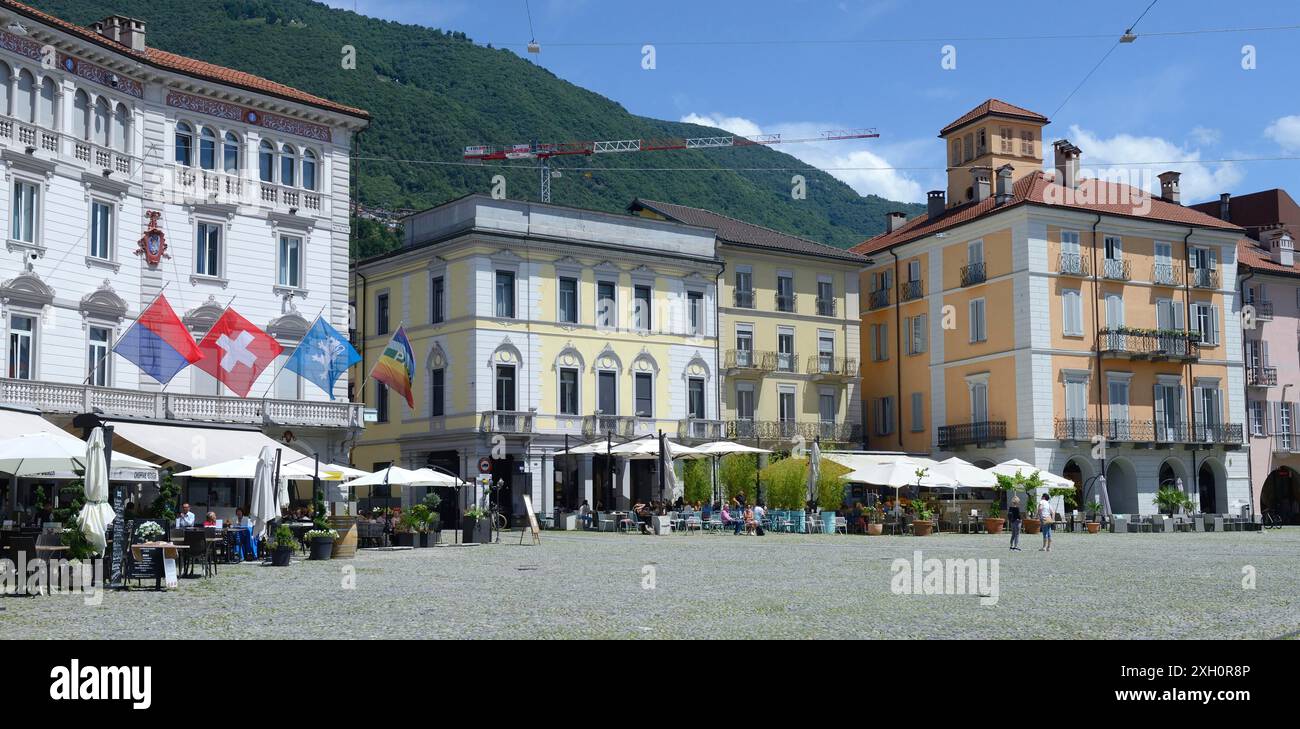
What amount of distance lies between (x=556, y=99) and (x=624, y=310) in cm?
6930

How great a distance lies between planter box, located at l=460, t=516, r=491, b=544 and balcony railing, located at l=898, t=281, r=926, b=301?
29.0m

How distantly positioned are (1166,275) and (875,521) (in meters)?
22.7

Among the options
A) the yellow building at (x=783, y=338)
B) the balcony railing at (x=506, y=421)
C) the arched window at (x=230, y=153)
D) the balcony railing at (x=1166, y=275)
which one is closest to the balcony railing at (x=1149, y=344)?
the balcony railing at (x=1166, y=275)

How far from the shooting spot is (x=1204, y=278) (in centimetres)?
5662

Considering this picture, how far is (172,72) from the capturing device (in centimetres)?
3559

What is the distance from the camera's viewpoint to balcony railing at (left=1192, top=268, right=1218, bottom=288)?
2222 inches

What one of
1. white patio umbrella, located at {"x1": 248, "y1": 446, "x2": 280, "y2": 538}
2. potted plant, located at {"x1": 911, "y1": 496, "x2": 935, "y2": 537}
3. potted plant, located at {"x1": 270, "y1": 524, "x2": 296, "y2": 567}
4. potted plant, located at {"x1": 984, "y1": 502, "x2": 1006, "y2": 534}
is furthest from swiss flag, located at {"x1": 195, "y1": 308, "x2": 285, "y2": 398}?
potted plant, located at {"x1": 984, "y1": 502, "x2": 1006, "y2": 534}

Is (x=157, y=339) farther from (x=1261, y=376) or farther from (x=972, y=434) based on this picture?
(x=1261, y=376)

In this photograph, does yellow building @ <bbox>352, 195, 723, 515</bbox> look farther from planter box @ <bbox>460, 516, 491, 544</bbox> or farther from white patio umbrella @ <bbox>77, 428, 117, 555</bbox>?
white patio umbrella @ <bbox>77, 428, 117, 555</bbox>

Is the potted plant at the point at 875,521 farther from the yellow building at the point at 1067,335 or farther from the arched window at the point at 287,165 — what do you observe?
the arched window at the point at 287,165

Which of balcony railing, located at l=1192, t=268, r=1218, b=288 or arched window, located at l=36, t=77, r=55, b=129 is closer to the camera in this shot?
arched window, located at l=36, t=77, r=55, b=129

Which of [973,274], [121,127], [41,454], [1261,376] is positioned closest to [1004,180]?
[973,274]

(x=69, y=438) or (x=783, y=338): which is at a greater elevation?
(x=783, y=338)
